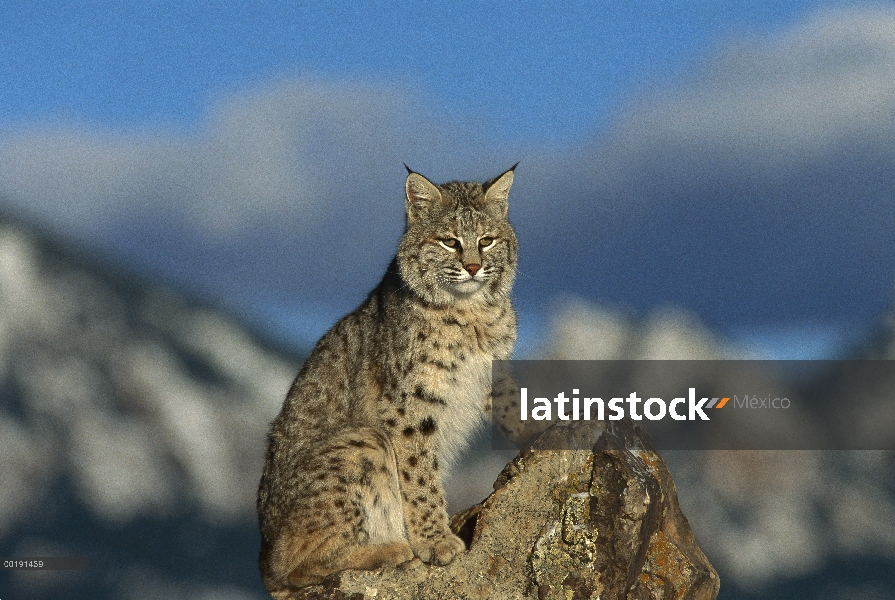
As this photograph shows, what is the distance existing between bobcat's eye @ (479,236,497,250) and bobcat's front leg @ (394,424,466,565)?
191 centimetres

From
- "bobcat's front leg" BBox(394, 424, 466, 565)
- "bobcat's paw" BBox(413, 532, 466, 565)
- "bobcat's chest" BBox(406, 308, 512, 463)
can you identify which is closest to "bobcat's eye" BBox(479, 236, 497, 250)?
Answer: "bobcat's chest" BBox(406, 308, 512, 463)

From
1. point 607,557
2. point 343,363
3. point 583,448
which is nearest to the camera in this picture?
point 607,557

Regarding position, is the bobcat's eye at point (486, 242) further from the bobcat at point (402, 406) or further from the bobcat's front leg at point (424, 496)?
the bobcat's front leg at point (424, 496)

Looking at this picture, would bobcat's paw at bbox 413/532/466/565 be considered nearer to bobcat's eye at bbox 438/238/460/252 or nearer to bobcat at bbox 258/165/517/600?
bobcat at bbox 258/165/517/600

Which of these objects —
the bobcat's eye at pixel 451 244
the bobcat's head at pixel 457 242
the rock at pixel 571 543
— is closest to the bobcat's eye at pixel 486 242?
the bobcat's head at pixel 457 242

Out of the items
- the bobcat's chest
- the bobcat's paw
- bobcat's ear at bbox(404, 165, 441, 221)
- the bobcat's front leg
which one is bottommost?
the bobcat's paw

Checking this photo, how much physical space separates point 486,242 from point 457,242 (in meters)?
0.33

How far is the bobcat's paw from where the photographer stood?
9516 mm

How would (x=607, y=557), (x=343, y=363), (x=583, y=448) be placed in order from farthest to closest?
1. (x=343, y=363)
2. (x=583, y=448)
3. (x=607, y=557)

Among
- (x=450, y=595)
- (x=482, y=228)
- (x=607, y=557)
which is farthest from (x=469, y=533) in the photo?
(x=482, y=228)

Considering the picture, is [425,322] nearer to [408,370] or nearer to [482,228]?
[408,370]

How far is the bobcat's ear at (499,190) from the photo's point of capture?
1027 cm

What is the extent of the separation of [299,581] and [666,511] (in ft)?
12.9

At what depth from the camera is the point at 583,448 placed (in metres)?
9.80
